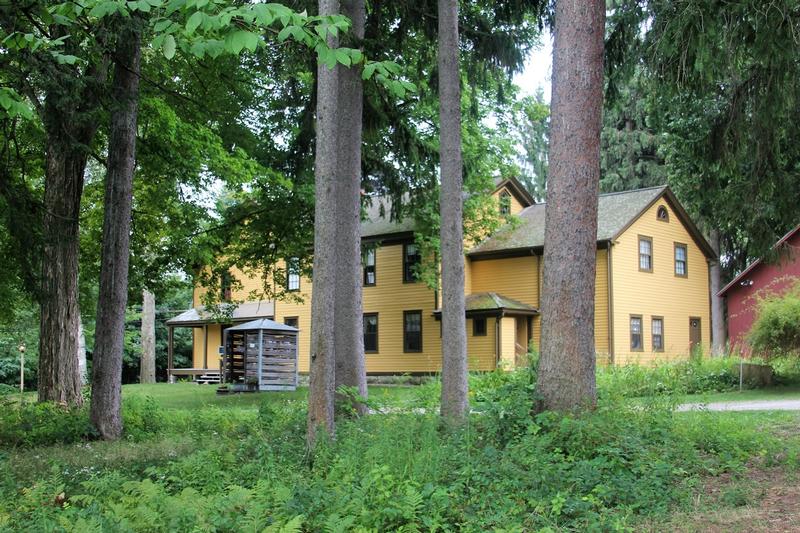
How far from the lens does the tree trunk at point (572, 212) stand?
331 inches

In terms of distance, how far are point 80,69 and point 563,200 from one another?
896 centimetres

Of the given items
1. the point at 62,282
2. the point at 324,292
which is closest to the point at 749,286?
the point at 62,282

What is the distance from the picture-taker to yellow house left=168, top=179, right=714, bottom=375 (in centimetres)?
2891

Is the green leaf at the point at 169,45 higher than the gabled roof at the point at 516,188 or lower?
lower

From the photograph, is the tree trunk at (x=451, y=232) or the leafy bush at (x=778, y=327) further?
the leafy bush at (x=778, y=327)

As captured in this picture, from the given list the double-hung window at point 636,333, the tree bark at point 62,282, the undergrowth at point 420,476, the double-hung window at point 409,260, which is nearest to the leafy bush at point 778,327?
the undergrowth at point 420,476

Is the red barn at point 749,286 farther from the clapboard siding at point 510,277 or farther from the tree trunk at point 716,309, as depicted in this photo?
the clapboard siding at point 510,277

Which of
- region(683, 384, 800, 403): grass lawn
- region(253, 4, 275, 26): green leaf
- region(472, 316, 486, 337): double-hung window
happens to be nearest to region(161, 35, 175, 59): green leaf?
region(253, 4, 275, 26): green leaf

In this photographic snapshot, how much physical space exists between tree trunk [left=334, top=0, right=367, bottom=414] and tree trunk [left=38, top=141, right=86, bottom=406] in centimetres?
482

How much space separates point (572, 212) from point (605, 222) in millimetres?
21801

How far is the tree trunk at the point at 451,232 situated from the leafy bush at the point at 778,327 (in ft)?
36.2

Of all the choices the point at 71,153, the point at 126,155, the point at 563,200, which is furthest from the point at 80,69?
the point at 563,200

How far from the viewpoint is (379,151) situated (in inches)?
648

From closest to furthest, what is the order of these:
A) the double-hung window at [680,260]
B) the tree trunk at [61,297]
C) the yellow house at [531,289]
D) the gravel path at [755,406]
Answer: the tree trunk at [61,297]
the gravel path at [755,406]
the yellow house at [531,289]
the double-hung window at [680,260]
